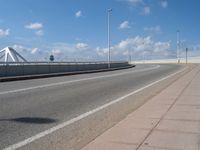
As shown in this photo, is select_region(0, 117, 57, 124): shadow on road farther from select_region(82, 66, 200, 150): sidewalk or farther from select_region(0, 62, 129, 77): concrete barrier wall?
select_region(0, 62, 129, 77): concrete barrier wall

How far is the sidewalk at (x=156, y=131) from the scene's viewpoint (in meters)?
6.32

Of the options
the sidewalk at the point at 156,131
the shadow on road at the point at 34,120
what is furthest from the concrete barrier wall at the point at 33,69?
the sidewalk at the point at 156,131

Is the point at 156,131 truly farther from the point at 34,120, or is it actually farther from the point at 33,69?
the point at 33,69

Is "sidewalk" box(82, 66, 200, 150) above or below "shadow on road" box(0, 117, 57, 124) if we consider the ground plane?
above

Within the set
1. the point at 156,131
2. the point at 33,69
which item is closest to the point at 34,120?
the point at 156,131

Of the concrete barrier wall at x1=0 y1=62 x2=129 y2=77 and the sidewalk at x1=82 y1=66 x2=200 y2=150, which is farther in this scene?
the concrete barrier wall at x1=0 y1=62 x2=129 y2=77

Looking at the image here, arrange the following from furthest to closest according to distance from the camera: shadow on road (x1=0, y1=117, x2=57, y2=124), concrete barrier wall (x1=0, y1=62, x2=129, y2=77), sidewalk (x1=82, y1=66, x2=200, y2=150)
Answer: concrete barrier wall (x1=0, y1=62, x2=129, y2=77) < shadow on road (x1=0, y1=117, x2=57, y2=124) < sidewalk (x1=82, y1=66, x2=200, y2=150)

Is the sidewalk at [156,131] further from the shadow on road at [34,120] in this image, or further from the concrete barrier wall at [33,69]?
the concrete barrier wall at [33,69]

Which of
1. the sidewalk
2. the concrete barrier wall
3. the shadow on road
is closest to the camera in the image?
the sidewalk

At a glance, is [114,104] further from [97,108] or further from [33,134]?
[33,134]

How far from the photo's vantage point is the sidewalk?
632 centimetres

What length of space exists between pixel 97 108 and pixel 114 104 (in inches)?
47.1

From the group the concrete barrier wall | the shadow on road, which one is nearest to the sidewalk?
the shadow on road

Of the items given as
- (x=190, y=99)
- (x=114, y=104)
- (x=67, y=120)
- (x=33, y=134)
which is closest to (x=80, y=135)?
(x=33, y=134)
